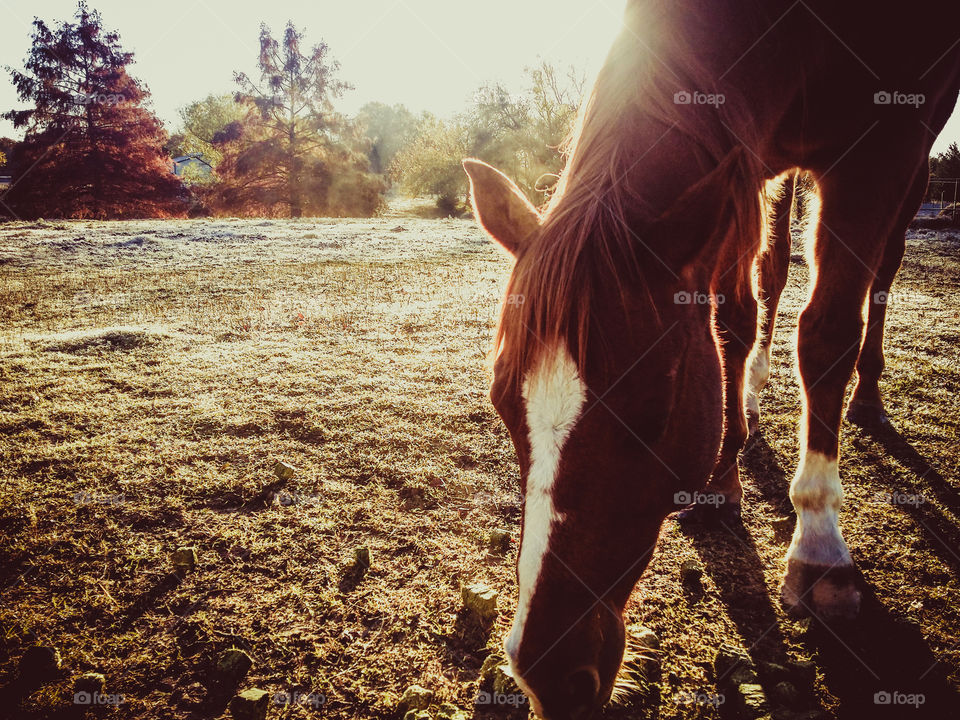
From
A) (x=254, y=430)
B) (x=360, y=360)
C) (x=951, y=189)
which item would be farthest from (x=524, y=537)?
(x=951, y=189)

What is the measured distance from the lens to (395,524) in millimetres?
2734

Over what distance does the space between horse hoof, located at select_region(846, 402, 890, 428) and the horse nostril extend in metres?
3.59

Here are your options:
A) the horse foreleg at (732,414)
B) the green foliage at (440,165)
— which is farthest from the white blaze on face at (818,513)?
the green foliage at (440,165)

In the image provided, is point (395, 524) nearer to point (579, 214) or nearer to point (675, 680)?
point (675, 680)

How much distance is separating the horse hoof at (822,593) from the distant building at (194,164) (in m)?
42.1

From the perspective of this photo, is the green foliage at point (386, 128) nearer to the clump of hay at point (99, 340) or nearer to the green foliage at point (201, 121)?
the green foliage at point (201, 121)

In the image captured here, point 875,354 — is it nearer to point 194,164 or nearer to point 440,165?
point 440,165

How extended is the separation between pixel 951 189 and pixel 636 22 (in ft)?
69.8

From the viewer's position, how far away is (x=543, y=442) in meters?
1.31

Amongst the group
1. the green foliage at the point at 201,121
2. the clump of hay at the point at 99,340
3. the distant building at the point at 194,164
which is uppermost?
the green foliage at the point at 201,121

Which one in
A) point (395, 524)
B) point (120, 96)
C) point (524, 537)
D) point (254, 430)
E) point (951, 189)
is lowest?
point (395, 524)

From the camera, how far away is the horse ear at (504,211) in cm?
170

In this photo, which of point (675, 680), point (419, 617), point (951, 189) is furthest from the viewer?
point (951, 189)

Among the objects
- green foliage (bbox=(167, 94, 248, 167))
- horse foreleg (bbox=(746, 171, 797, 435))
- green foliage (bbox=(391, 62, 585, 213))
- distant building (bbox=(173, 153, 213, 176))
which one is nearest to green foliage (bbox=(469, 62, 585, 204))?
green foliage (bbox=(391, 62, 585, 213))
